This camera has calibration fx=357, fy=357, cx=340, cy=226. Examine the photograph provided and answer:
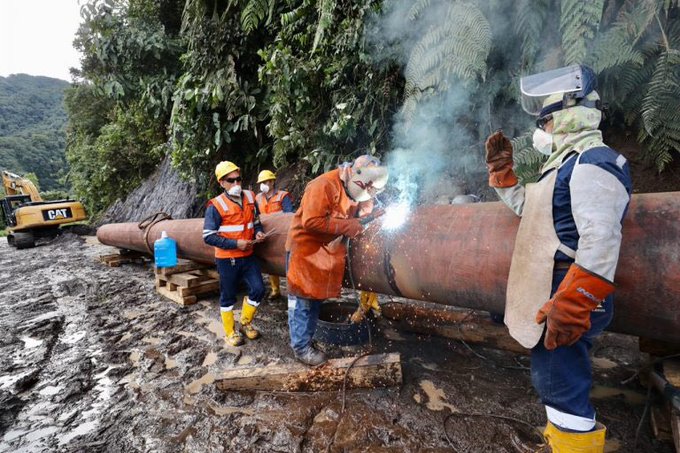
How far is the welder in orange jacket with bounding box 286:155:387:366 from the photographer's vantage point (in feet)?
8.32

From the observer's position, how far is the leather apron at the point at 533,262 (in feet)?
4.81

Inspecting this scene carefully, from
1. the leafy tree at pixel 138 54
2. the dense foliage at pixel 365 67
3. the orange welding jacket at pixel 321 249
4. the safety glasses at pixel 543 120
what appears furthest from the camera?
the leafy tree at pixel 138 54

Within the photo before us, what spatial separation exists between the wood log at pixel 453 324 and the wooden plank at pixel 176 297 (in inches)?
103

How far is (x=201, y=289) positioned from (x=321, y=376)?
285 cm

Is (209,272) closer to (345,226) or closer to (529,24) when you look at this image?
(345,226)

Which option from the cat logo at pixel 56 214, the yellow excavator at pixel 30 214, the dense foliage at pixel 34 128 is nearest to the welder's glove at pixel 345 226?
the yellow excavator at pixel 30 214

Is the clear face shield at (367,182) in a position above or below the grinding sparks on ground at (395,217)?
above

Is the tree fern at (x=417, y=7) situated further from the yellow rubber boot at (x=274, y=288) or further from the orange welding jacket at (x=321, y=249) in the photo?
the yellow rubber boot at (x=274, y=288)

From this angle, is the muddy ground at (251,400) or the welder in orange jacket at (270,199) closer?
the muddy ground at (251,400)

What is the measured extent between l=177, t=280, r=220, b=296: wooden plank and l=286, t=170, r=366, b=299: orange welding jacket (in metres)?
2.51

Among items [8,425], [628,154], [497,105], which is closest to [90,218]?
[8,425]

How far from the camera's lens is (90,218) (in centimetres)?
1683

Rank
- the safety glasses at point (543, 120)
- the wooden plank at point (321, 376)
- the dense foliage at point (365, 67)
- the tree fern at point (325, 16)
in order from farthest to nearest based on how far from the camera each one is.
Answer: the tree fern at point (325, 16) < the dense foliage at point (365, 67) < the wooden plank at point (321, 376) < the safety glasses at point (543, 120)

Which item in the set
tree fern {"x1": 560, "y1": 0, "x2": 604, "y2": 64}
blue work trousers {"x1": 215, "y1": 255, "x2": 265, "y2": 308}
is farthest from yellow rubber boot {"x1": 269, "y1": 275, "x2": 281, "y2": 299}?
tree fern {"x1": 560, "y1": 0, "x2": 604, "y2": 64}
